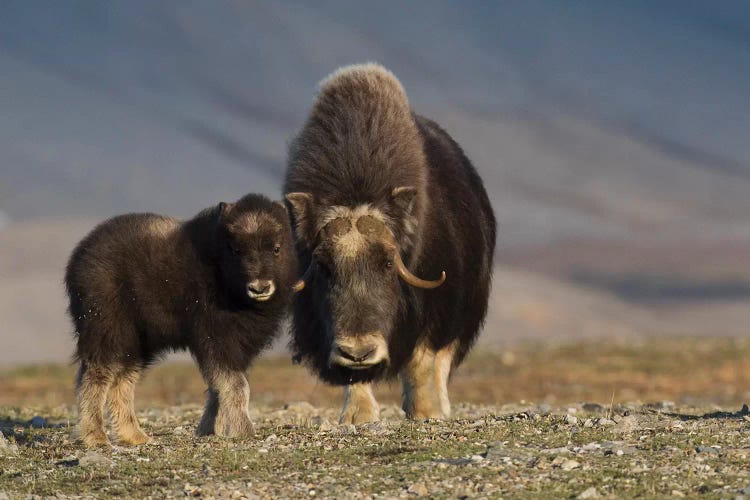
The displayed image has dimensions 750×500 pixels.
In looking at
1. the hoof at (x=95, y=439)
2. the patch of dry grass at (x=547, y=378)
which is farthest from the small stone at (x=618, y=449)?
the patch of dry grass at (x=547, y=378)

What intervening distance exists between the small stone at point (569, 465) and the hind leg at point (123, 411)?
4.10 m

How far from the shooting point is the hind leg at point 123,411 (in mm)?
10062

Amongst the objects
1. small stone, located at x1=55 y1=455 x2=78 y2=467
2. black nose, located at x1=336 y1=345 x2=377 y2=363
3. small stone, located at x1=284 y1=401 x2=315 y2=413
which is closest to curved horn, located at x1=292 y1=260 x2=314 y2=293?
black nose, located at x1=336 y1=345 x2=377 y2=363

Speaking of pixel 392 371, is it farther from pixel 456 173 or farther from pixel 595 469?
pixel 595 469

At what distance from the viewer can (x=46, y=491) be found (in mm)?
7902

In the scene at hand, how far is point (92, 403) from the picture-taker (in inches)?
389

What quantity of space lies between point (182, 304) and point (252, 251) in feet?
2.60

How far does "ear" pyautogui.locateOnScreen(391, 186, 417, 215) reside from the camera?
31.3ft

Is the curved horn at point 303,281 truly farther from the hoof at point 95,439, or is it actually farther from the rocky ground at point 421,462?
the hoof at point 95,439

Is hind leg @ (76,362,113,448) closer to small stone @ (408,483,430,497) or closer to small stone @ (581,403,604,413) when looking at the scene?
small stone @ (408,483,430,497)

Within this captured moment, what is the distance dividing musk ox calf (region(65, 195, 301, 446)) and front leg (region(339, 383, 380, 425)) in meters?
1.16

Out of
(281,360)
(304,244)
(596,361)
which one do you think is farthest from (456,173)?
(281,360)

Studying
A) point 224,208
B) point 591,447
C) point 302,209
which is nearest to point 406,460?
point 591,447

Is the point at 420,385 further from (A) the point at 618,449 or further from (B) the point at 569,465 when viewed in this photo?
(B) the point at 569,465
